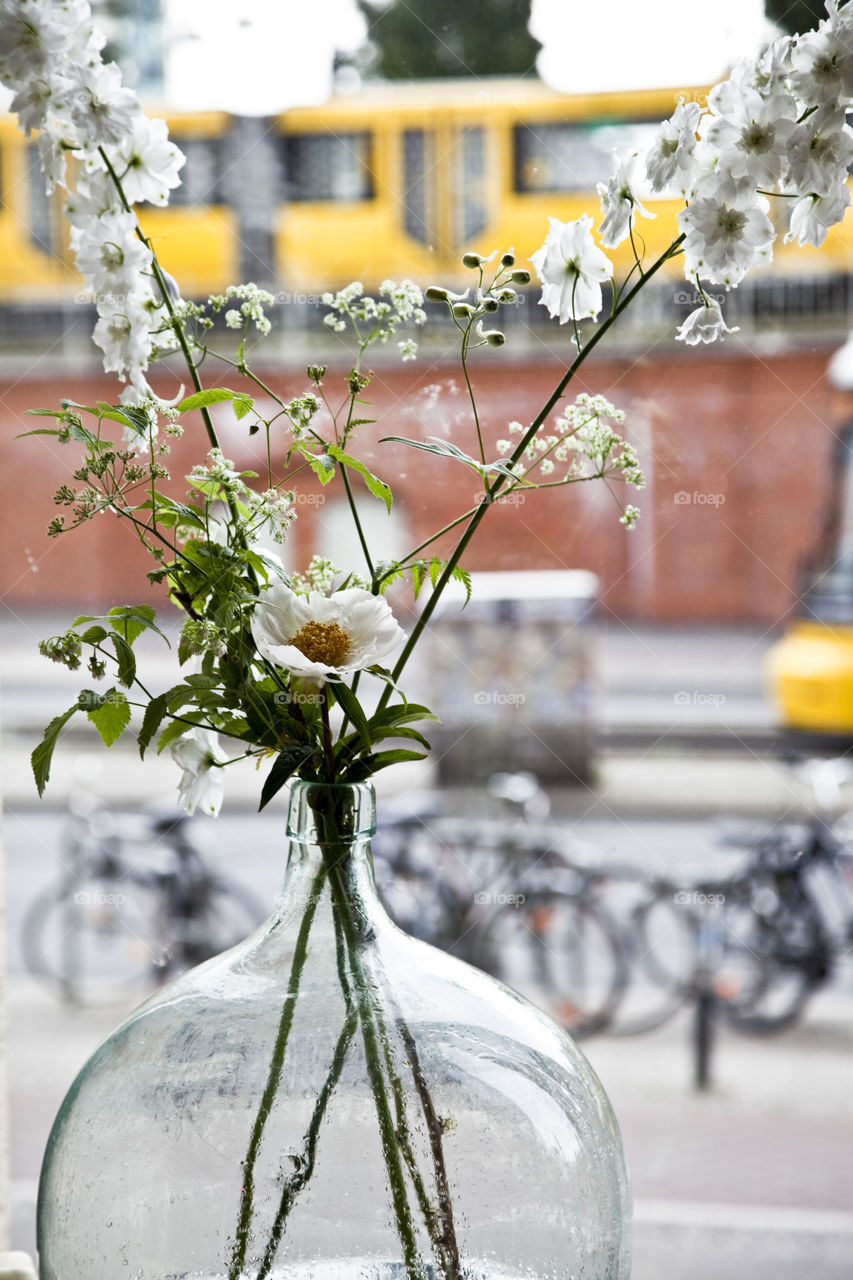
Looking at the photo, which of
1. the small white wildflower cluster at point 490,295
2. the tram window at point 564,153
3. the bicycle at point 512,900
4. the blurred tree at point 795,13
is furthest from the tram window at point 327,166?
the small white wildflower cluster at point 490,295

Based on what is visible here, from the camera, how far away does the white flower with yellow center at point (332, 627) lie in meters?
0.61

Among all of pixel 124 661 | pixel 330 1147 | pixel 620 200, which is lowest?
pixel 330 1147

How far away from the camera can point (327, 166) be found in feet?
4.65

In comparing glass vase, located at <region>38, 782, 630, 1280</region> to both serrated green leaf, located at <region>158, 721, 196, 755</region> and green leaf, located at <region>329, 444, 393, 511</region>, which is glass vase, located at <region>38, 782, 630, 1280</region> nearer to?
serrated green leaf, located at <region>158, 721, 196, 755</region>

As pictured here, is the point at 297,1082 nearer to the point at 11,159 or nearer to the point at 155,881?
the point at 155,881

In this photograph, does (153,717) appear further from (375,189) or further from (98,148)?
(375,189)

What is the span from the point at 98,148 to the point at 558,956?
1.13m

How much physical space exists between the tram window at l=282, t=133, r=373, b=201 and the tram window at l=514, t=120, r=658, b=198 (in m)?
0.17

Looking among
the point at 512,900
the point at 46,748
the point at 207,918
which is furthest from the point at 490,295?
the point at 207,918

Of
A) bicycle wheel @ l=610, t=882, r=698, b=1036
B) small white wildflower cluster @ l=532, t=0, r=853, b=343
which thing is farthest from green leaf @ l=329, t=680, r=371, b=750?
bicycle wheel @ l=610, t=882, r=698, b=1036

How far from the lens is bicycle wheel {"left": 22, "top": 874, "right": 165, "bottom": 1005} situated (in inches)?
60.2

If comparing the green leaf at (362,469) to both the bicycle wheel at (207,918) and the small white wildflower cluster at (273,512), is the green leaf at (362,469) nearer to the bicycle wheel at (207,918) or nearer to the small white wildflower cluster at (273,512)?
the small white wildflower cluster at (273,512)

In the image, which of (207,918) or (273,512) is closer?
(273,512)

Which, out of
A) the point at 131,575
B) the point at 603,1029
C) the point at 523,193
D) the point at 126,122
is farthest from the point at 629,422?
the point at 126,122
